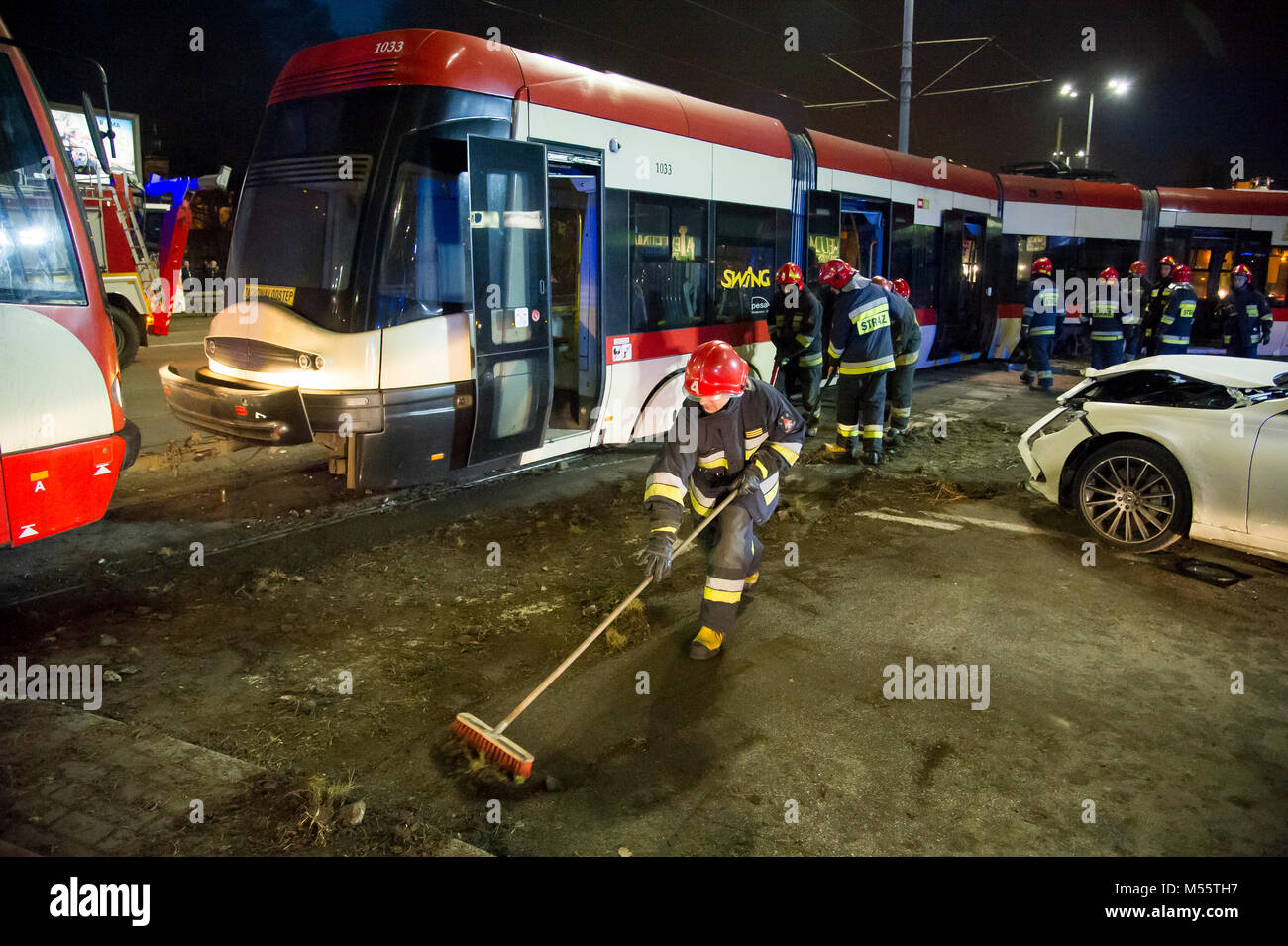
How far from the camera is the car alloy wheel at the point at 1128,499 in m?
6.10

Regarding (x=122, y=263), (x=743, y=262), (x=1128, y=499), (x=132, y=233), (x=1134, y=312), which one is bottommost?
(x=1128, y=499)

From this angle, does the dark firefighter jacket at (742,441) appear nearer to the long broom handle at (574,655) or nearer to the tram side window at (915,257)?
the long broom handle at (574,655)

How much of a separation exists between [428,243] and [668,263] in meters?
3.00

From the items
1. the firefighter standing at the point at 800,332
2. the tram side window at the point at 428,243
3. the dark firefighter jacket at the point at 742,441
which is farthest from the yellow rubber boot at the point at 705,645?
the firefighter standing at the point at 800,332

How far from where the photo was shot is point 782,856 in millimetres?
3057

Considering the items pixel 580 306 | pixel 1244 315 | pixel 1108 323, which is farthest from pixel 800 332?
pixel 1244 315

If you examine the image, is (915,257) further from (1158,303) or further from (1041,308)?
(1158,303)

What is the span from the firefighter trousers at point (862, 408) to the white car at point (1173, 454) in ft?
6.83

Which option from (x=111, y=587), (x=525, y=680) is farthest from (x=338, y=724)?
(x=111, y=587)

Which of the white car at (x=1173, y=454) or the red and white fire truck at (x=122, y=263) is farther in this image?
the red and white fire truck at (x=122, y=263)

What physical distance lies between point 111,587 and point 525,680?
9.87ft

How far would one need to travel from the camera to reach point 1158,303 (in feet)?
43.9

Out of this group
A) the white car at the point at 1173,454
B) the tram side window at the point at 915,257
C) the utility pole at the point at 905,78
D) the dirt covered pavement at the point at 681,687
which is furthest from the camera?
the utility pole at the point at 905,78

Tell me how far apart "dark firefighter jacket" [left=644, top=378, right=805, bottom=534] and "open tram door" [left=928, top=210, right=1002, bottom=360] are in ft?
37.3
